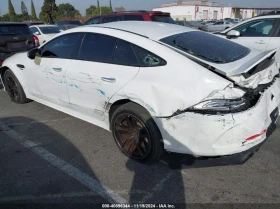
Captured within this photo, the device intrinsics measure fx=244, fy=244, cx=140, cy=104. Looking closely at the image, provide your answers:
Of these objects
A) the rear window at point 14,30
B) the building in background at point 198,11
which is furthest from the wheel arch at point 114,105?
the building in background at point 198,11

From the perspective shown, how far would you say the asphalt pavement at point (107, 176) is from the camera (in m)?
2.48

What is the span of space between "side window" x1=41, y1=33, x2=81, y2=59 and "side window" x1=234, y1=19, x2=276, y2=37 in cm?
448

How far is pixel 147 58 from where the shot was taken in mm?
2748

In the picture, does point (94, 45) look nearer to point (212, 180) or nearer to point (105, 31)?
point (105, 31)

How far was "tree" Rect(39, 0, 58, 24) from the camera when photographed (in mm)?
44531

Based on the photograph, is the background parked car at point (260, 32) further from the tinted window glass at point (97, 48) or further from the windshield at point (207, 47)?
the tinted window glass at point (97, 48)

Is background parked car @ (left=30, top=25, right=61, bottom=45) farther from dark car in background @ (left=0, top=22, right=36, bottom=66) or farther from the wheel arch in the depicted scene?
the wheel arch

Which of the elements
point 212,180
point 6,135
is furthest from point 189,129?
point 6,135

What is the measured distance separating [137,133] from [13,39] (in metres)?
5.52

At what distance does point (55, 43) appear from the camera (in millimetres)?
3900

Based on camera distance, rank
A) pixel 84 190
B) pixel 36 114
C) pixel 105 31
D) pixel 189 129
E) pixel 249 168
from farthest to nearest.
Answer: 1. pixel 36 114
2. pixel 105 31
3. pixel 249 168
4. pixel 84 190
5. pixel 189 129

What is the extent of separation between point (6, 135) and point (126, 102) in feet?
7.08

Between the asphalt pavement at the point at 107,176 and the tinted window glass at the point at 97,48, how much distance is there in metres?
1.21

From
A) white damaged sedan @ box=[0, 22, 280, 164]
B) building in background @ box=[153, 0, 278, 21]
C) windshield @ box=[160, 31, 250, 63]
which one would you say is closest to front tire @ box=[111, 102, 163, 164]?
white damaged sedan @ box=[0, 22, 280, 164]
